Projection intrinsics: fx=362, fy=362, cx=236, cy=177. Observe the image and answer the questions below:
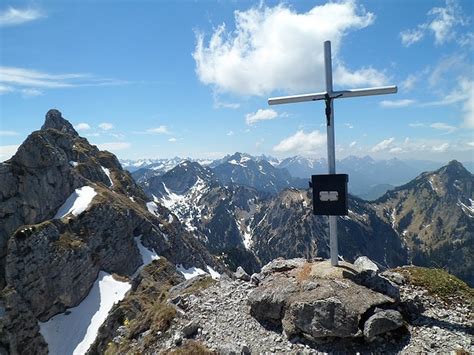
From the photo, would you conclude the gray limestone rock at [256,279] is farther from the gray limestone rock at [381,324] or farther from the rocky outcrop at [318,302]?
the gray limestone rock at [381,324]

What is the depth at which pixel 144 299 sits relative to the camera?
58281 mm

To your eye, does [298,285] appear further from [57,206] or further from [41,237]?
[57,206]

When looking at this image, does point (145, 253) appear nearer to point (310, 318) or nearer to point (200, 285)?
point (200, 285)

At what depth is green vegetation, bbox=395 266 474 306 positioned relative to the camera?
14.9 m

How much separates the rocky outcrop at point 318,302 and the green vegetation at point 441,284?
8.46 ft

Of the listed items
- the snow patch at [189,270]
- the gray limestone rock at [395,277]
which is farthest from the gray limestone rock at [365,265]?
the snow patch at [189,270]

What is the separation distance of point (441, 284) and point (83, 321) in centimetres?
7610

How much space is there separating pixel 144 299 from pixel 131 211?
189 feet

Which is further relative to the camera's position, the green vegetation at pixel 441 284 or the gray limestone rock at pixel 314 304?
the green vegetation at pixel 441 284

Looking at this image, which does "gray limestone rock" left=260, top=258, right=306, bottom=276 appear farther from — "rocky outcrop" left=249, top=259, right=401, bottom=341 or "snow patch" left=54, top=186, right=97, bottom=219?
"snow patch" left=54, top=186, right=97, bottom=219

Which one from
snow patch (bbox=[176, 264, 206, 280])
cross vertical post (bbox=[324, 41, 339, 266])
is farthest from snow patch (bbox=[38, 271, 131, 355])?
cross vertical post (bbox=[324, 41, 339, 266])

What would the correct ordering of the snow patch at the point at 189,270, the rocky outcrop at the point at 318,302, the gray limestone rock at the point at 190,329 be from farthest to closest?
the snow patch at the point at 189,270 → the gray limestone rock at the point at 190,329 → the rocky outcrop at the point at 318,302

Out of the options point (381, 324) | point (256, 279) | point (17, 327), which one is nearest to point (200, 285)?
point (256, 279)

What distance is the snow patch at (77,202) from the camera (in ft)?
325
